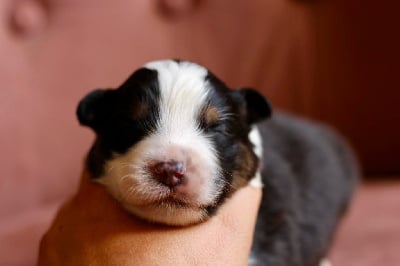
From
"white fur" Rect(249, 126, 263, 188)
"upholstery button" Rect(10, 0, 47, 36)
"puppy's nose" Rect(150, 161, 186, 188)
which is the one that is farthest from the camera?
"upholstery button" Rect(10, 0, 47, 36)

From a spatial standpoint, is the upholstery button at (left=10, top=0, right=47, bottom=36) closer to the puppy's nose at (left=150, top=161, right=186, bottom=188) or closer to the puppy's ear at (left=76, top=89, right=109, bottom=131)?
the puppy's ear at (left=76, top=89, right=109, bottom=131)

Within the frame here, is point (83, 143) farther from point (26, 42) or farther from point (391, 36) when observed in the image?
point (391, 36)

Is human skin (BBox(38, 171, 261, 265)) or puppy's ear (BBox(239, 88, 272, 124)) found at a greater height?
puppy's ear (BBox(239, 88, 272, 124))

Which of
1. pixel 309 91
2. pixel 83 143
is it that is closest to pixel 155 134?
pixel 83 143

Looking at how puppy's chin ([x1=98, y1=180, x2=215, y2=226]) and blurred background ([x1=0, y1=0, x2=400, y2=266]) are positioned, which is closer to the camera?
→ puppy's chin ([x1=98, y1=180, x2=215, y2=226])

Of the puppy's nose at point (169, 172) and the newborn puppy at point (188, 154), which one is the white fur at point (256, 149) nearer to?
the newborn puppy at point (188, 154)

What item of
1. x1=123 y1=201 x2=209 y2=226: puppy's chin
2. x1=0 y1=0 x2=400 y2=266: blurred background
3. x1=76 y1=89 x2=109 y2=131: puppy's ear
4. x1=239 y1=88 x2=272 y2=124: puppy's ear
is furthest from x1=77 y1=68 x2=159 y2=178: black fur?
x1=0 y1=0 x2=400 y2=266: blurred background

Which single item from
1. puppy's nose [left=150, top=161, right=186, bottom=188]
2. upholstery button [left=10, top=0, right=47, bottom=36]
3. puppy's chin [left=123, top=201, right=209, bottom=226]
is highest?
upholstery button [left=10, top=0, right=47, bottom=36]

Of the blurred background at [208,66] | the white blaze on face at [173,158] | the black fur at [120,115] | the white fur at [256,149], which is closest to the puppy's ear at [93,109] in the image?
the black fur at [120,115]
